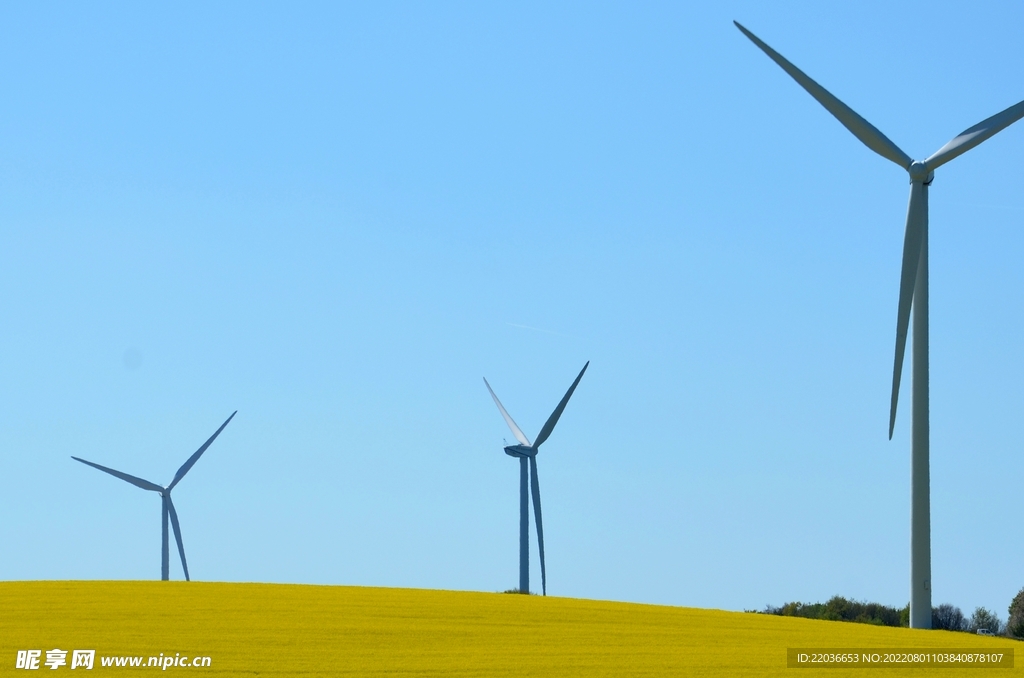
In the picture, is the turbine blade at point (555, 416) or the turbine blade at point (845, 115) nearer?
the turbine blade at point (845, 115)

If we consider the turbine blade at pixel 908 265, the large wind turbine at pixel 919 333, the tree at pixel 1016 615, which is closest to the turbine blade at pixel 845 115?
the large wind turbine at pixel 919 333

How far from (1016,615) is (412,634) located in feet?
121

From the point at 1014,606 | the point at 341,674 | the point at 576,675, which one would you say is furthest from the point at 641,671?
the point at 1014,606

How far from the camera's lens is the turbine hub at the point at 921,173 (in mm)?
44094

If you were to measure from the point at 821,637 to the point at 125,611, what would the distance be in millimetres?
19192

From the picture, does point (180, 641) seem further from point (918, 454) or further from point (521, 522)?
point (521, 522)

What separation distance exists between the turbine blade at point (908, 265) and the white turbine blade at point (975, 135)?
39.9 inches

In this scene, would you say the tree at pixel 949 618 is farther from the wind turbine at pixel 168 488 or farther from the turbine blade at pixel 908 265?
the wind turbine at pixel 168 488

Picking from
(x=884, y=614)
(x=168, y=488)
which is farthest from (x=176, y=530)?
(x=884, y=614)

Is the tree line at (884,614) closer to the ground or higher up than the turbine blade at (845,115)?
closer to the ground

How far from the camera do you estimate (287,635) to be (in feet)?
116

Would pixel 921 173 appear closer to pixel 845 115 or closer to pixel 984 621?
pixel 845 115

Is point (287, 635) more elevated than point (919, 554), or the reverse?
point (919, 554)

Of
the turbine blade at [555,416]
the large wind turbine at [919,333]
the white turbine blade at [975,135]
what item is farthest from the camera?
the turbine blade at [555,416]
